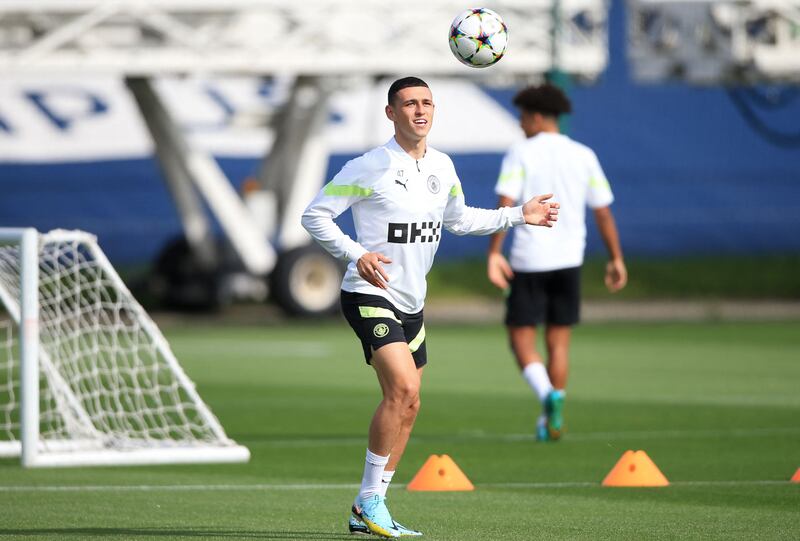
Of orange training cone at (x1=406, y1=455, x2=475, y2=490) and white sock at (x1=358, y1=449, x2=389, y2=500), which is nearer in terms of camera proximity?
white sock at (x1=358, y1=449, x2=389, y2=500)

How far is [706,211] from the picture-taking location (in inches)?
1452

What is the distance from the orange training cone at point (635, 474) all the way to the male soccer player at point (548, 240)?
7.77 feet

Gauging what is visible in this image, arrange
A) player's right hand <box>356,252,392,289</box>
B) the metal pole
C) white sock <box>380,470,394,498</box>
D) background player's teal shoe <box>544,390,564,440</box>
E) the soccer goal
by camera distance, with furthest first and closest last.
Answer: background player's teal shoe <box>544,390,564,440</box> → the soccer goal → the metal pole → white sock <box>380,470,394,498</box> → player's right hand <box>356,252,392,289</box>

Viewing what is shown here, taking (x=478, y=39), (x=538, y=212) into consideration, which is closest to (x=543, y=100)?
(x=478, y=39)

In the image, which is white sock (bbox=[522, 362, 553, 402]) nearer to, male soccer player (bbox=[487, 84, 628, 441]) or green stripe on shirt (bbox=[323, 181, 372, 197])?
male soccer player (bbox=[487, 84, 628, 441])

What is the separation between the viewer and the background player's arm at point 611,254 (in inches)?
471

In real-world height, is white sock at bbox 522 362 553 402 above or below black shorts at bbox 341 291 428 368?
below

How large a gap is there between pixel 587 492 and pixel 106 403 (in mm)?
6224

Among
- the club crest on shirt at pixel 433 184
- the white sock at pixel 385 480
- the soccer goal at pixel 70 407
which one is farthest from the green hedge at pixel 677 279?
the white sock at pixel 385 480

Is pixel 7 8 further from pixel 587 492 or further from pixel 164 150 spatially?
pixel 587 492

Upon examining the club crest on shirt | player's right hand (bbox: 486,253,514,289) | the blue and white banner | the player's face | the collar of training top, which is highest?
the blue and white banner

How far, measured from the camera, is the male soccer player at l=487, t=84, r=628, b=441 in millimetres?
12289

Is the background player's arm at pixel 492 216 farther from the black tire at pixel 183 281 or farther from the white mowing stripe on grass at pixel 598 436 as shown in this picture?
the black tire at pixel 183 281

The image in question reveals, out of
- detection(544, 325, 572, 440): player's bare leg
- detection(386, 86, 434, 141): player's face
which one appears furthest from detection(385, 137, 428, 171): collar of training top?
detection(544, 325, 572, 440): player's bare leg
